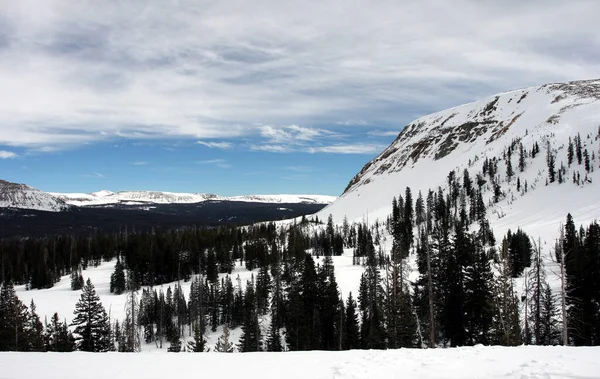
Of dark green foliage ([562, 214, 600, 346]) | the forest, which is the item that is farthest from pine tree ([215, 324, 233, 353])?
dark green foliage ([562, 214, 600, 346])

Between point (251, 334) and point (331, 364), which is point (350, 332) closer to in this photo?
point (251, 334)

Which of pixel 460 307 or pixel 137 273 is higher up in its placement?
pixel 460 307

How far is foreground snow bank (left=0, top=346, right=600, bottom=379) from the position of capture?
11.1 metres

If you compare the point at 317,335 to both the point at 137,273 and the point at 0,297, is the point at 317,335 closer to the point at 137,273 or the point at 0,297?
the point at 0,297

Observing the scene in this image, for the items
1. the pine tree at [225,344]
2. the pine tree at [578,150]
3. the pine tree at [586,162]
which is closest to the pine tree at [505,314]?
the pine tree at [225,344]

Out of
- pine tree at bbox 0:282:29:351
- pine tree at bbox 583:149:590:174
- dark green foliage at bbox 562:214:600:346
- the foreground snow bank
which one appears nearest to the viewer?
the foreground snow bank

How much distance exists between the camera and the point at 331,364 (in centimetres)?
1273

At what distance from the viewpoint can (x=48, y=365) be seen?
44.2 feet

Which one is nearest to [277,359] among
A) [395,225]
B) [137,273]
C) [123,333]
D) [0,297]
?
[0,297]

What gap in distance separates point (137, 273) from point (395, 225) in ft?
308

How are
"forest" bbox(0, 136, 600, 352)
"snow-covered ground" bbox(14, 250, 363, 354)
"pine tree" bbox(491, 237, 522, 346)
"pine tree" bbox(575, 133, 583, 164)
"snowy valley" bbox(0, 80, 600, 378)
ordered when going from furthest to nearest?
"pine tree" bbox(575, 133, 583, 164), "snow-covered ground" bbox(14, 250, 363, 354), "forest" bbox(0, 136, 600, 352), "pine tree" bbox(491, 237, 522, 346), "snowy valley" bbox(0, 80, 600, 378)

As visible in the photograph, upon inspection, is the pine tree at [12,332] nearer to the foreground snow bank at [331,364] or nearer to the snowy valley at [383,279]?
the snowy valley at [383,279]

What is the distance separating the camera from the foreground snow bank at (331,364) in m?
11.1

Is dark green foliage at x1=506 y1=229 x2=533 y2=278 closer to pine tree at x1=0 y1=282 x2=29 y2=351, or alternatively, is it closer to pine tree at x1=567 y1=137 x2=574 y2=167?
pine tree at x1=0 y1=282 x2=29 y2=351
